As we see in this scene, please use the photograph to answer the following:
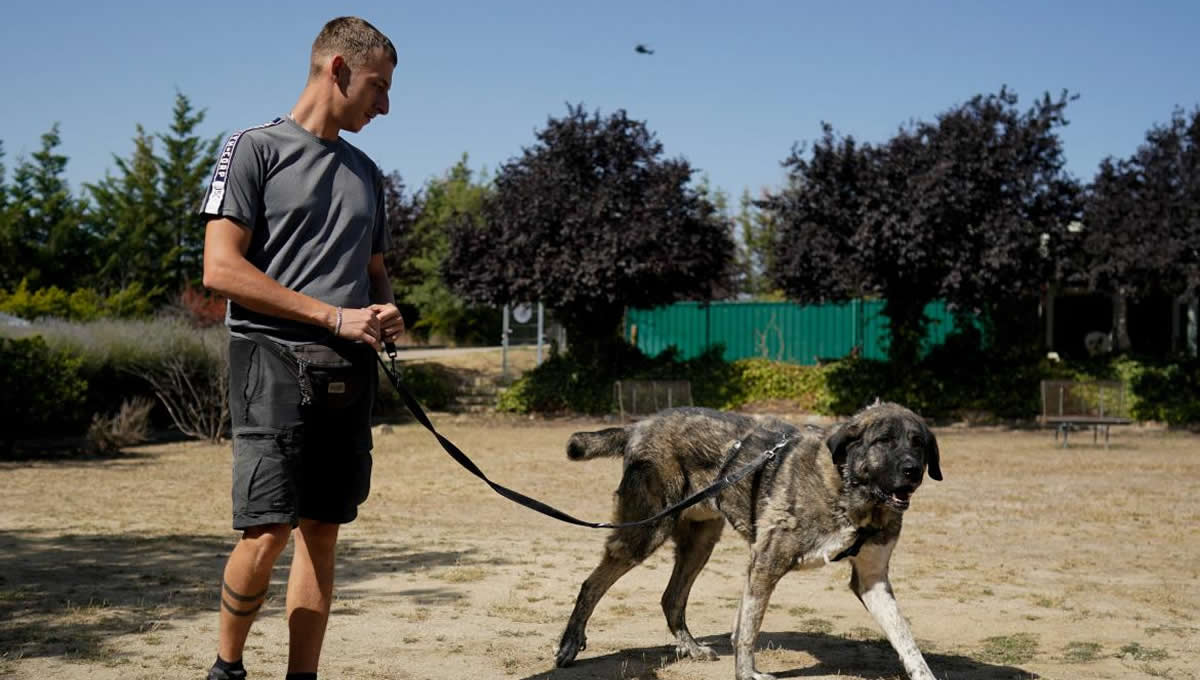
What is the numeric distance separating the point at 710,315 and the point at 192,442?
63.9 ft

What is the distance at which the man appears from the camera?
3783 mm

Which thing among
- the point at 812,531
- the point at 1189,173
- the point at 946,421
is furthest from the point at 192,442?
the point at 1189,173

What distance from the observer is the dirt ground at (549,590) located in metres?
5.79

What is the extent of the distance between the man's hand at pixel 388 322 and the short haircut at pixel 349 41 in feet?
2.74

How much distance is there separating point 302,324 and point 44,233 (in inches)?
1588

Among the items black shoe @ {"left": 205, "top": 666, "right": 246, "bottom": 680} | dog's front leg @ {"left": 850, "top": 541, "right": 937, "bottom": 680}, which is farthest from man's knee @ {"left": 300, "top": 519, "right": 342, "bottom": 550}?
dog's front leg @ {"left": 850, "top": 541, "right": 937, "bottom": 680}

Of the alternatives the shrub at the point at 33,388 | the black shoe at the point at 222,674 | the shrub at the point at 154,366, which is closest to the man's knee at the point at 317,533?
the black shoe at the point at 222,674

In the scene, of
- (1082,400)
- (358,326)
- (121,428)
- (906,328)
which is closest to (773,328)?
(906,328)

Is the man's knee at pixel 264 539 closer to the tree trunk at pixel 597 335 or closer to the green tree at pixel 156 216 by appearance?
the tree trunk at pixel 597 335

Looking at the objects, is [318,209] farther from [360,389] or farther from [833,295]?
[833,295]

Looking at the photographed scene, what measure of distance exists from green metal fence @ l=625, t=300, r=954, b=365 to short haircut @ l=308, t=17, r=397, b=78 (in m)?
29.1

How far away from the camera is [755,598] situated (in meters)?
5.42

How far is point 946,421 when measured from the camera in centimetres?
2561

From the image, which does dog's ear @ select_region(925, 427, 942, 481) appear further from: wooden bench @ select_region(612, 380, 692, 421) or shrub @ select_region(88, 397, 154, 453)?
wooden bench @ select_region(612, 380, 692, 421)
